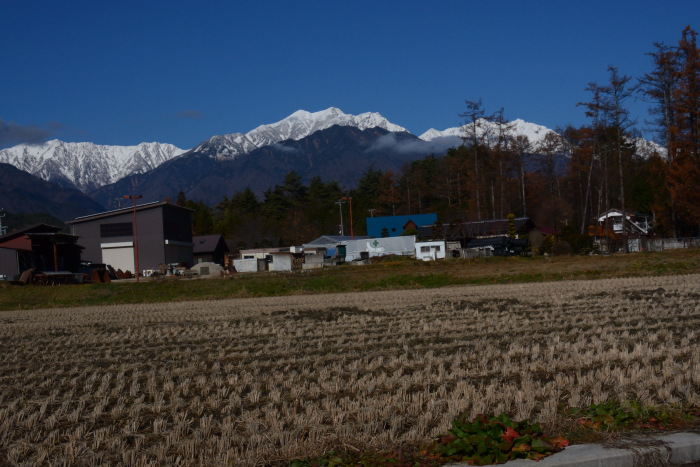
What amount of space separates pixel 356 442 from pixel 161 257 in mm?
59700

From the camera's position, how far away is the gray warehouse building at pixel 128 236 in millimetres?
62656

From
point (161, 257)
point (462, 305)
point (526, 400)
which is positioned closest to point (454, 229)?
point (161, 257)

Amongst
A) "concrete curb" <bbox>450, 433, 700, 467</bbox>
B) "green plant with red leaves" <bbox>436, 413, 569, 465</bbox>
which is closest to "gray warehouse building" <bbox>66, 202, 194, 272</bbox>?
"green plant with red leaves" <bbox>436, 413, 569, 465</bbox>

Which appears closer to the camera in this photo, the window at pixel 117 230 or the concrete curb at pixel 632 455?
the concrete curb at pixel 632 455

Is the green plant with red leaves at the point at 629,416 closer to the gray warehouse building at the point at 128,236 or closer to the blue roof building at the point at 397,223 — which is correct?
the gray warehouse building at the point at 128,236

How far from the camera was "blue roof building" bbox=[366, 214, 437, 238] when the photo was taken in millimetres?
78562

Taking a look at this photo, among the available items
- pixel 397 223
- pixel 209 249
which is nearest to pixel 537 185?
pixel 397 223

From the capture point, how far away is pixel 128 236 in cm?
6331

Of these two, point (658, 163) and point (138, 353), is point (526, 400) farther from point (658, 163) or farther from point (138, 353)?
point (658, 163)

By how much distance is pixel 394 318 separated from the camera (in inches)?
640

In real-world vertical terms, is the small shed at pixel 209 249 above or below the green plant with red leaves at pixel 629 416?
above

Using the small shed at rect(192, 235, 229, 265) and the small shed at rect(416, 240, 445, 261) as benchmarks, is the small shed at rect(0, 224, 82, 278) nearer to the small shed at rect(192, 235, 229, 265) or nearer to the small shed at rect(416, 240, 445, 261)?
the small shed at rect(192, 235, 229, 265)

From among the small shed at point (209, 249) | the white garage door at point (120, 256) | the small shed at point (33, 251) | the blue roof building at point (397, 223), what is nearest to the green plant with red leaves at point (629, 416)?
the small shed at point (33, 251)

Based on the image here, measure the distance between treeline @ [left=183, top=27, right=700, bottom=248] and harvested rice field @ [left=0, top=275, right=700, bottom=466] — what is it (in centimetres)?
A: 3385
